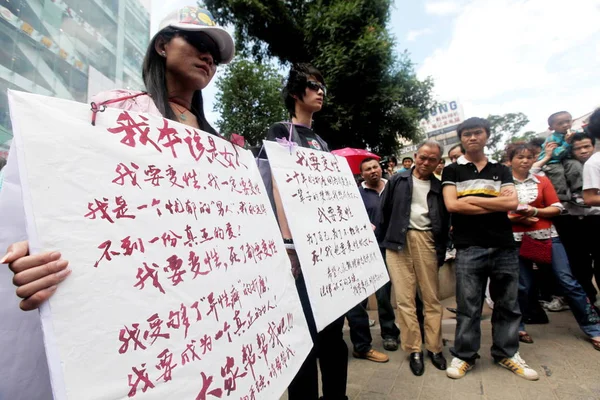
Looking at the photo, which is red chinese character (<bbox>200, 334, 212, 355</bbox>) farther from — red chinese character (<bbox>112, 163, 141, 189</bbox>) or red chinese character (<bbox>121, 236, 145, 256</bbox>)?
red chinese character (<bbox>112, 163, 141, 189</bbox>)

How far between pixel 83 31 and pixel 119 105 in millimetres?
7822

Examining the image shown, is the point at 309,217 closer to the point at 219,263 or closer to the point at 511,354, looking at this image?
the point at 219,263

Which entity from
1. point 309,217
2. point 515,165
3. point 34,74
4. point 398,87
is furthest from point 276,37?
point 309,217

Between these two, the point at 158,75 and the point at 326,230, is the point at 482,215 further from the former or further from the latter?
the point at 158,75

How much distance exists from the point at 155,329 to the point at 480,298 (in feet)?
8.39

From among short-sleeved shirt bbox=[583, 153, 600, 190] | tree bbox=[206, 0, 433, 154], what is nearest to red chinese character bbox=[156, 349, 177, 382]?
short-sleeved shirt bbox=[583, 153, 600, 190]

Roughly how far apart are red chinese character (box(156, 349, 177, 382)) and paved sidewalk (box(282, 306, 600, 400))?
192 centimetres

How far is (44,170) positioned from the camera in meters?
0.57

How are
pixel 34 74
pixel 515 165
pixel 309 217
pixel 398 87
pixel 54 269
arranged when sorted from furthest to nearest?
pixel 398 87, pixel 34 74, pixel 515 165, pixel 309 217, pixel 54 269

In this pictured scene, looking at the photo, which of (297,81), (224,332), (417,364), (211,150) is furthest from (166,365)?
(417,364)

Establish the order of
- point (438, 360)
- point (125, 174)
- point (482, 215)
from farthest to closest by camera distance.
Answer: point (438, 360) → point (482, 215) → point (125, 174)

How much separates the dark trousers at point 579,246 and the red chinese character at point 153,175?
12.7 feet

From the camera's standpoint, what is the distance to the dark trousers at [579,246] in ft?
9.82

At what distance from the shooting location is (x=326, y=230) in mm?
1392
